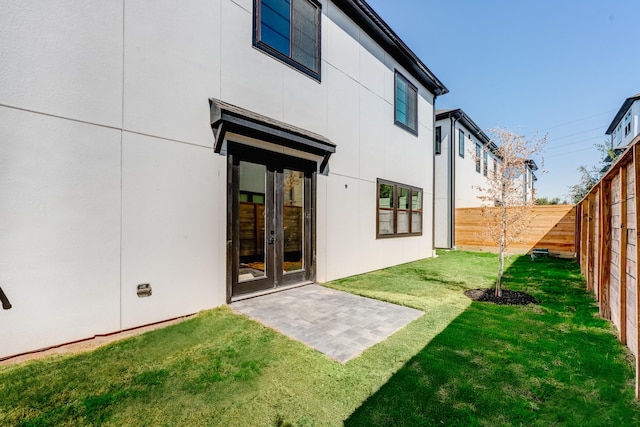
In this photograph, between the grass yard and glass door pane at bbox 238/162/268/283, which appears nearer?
the grass yard

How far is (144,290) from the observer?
3.57 meters

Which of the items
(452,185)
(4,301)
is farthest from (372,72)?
(452,185)

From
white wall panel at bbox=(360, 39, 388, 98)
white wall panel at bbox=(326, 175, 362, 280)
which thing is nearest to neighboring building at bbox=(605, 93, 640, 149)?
white wall panel at bbox=(360, 39, 388, 98)

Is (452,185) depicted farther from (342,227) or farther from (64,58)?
(64,58)

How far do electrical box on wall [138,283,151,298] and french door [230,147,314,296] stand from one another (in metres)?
1.22

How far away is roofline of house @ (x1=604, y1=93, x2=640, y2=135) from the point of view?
2333 cm

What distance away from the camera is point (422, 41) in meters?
12.5

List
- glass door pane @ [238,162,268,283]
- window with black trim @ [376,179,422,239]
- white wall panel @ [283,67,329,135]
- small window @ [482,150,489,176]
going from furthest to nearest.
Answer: small window @ [482,150,489,176]
window with black trim @ [376,179,422,239]
white wall panel @ [283,67,329,135]
glass door pane @ [238,162,268,283]

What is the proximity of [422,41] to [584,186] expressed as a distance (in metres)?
Answer: 23.7

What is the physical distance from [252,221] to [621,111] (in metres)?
36.6

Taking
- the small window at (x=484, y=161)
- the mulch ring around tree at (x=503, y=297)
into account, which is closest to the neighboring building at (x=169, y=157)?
the mulch ring around tree at (x=503, y=297)

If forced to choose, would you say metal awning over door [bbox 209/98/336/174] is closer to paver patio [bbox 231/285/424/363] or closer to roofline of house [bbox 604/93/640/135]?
paver patio [bbox 231/285/424/363]

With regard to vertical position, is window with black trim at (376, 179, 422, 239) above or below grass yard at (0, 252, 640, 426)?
above

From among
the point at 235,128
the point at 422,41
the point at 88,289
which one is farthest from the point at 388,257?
the point at 422,41
